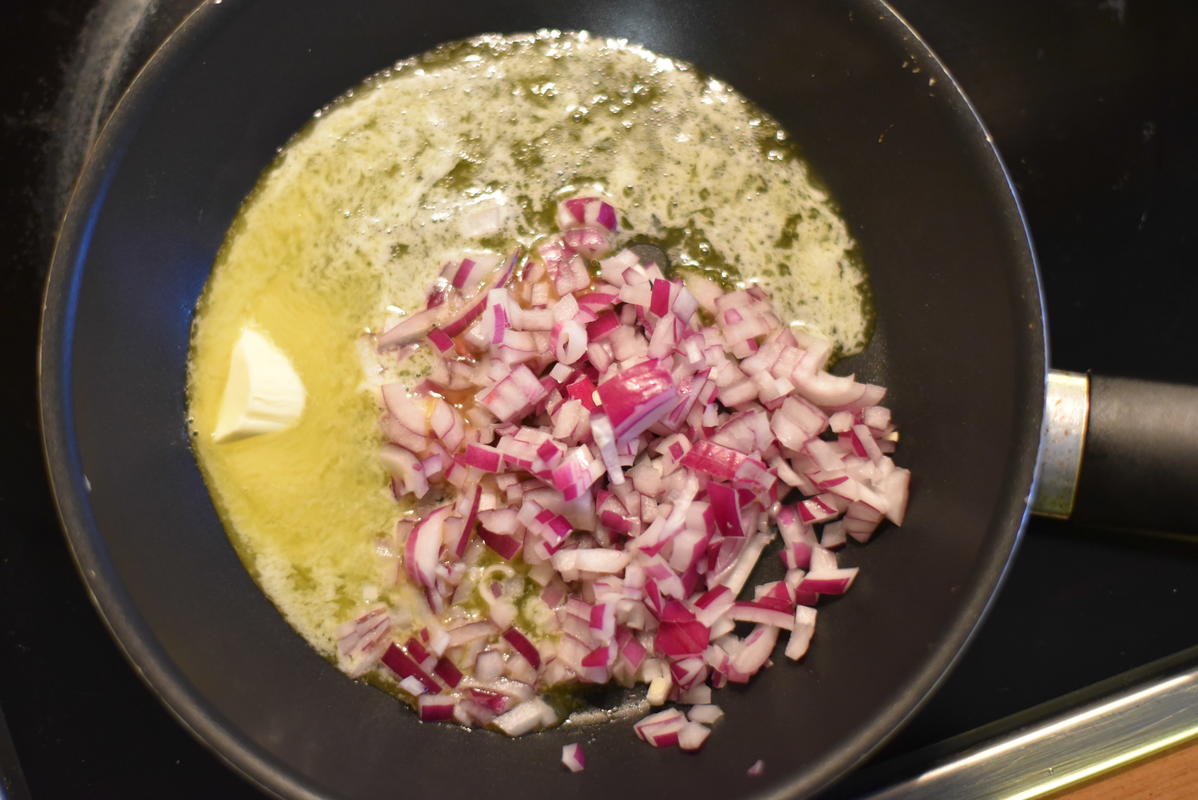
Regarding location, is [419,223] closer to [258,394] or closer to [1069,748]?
[258,394]

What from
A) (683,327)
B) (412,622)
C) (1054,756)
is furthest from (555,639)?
(1054,756)

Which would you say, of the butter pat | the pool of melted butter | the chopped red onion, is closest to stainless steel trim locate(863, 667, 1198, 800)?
the chopped red onion

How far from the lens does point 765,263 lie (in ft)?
4.63

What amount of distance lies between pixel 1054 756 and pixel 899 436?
530 millimetres

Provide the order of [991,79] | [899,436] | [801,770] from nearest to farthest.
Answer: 1. [801,770]
2. [899,436]
3. [991,79]

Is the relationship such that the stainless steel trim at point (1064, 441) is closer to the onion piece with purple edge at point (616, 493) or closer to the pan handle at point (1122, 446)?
the pan handle at point (1122, 446)

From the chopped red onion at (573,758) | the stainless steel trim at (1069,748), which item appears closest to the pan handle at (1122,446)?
the stainless steel trim at (1069,748)

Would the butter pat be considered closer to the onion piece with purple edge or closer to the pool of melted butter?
the pool of melted butter

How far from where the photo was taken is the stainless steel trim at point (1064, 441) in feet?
Answer: 4.08

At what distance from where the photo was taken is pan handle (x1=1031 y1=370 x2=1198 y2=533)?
1.24 metres

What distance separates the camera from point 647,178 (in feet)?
4.70

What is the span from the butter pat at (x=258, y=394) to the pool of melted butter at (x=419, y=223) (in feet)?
0.06

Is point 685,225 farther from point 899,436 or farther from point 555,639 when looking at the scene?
point 555,639

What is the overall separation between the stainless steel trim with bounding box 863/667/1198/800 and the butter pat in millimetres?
1049
